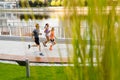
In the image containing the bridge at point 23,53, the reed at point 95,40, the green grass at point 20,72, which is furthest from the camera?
the bridge at point 23,53

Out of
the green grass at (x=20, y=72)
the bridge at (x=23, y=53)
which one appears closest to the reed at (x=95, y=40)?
the bridge at (x=23, y=53)

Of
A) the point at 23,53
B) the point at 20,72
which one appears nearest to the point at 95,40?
the point at 20,72

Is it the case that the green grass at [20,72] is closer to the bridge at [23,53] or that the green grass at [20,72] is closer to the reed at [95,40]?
the bridge at [23,53]

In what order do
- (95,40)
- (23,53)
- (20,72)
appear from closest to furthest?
1. (95,40)
2. (20,72)
3. (23,53)

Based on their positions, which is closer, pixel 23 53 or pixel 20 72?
pixel 20 72

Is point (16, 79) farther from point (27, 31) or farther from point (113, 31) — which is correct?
point (27, 31)

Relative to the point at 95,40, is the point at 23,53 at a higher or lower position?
lower

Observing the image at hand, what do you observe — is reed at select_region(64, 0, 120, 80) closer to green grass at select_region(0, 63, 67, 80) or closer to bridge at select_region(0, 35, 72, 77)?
bridge at select_region(0, 35, 72, 77)

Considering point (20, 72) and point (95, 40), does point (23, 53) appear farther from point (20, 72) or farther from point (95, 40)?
point (95, 40)

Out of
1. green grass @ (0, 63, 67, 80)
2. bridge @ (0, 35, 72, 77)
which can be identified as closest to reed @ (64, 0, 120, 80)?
bridge @ (0, 35, 72, 77)

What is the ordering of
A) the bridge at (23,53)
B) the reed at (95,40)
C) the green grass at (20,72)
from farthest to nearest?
the bridge at (23,53) < the green grass at (20,72) < the reed at (95,40)

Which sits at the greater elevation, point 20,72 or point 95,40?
point 95,40

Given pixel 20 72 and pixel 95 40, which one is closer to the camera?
pixel 95 40

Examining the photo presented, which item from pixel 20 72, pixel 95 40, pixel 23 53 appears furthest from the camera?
pixel 23 53
